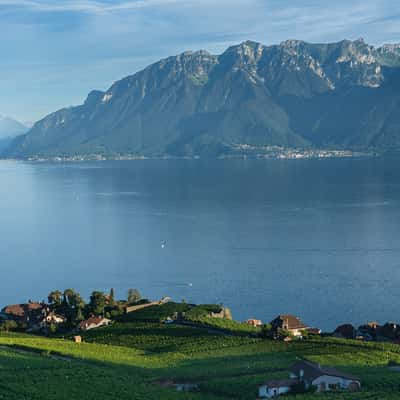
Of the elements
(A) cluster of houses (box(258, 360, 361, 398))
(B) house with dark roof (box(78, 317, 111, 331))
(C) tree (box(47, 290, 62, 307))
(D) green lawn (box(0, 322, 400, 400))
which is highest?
(A) cluster of houses (box(258, 360, 361, 398))

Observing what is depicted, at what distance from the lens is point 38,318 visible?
56250mm

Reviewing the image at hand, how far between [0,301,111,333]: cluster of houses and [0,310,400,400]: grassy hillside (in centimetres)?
251

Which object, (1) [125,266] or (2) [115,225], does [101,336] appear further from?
(2) [115,225]

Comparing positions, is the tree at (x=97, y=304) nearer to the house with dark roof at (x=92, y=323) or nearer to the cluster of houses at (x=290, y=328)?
the house with dark roof at (x=92, y=323)

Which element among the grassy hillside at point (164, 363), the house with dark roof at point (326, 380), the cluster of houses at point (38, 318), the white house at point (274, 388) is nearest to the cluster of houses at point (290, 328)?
the grassy hillside at point (164, 363)

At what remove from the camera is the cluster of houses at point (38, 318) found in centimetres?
5300

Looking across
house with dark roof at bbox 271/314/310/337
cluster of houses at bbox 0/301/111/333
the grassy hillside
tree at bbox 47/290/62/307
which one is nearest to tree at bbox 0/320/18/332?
cluster of houses at bbox 0/301/111/333

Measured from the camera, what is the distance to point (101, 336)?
1897 inches

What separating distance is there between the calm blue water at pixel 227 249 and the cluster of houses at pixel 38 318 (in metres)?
12.4

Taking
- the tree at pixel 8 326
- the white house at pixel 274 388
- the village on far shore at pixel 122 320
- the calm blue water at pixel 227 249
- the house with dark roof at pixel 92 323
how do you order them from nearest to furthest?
the white house at pixel 274 388 → the village on far shore at pixel 122 320 → the house with dark roof at pixel 92 323 → the tree at pixel 8 326 → the calm blue water at pixel 227 249

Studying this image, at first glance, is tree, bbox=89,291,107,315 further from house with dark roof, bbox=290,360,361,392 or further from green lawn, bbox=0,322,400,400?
house with dark roof, bbox=290,360,361,392

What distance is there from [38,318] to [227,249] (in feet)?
128

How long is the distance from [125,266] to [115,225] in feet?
111

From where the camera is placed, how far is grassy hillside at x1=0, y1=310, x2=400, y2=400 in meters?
28.0
